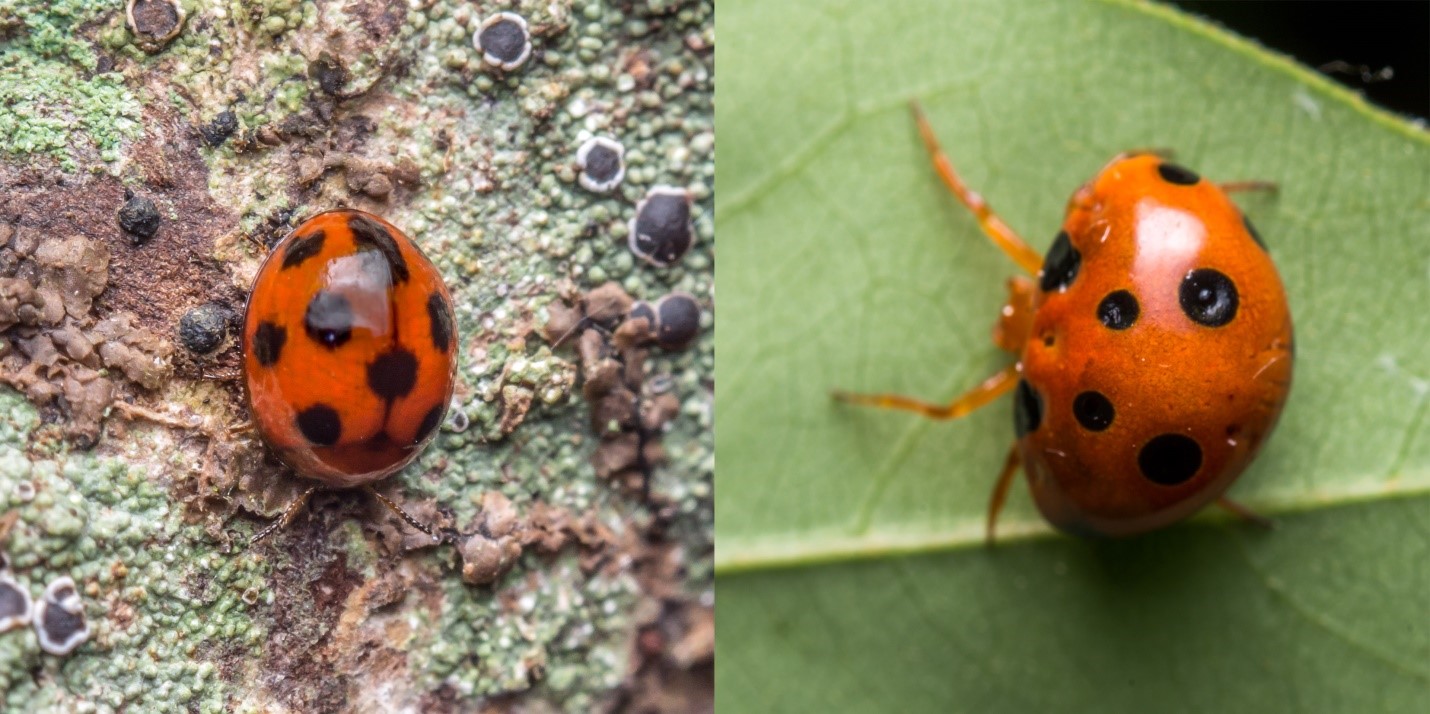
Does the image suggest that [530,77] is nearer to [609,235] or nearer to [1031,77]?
[609,235]

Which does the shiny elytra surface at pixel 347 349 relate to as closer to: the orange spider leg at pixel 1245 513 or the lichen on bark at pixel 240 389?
the lichen on bark at pixel 240 389

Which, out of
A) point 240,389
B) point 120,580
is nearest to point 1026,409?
point 240,389

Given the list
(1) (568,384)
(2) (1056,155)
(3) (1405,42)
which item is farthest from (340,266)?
(3) (1405,42)

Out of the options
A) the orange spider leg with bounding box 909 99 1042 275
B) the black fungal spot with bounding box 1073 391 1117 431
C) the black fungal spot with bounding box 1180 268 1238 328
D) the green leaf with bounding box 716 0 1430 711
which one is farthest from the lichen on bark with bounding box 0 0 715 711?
the black fungal spot with bounding box 1180 268 1238 328

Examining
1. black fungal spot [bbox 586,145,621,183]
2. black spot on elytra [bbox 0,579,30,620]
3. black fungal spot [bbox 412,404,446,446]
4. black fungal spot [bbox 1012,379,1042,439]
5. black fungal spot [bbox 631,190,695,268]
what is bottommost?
black fungal spot [bbox 1012,379,1042,439]

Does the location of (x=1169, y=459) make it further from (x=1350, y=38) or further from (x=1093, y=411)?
(x=1350, y=38)

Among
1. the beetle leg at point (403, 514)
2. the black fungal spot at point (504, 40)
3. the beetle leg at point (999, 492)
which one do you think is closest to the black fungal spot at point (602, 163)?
the black fungal spot at point (504, 40)

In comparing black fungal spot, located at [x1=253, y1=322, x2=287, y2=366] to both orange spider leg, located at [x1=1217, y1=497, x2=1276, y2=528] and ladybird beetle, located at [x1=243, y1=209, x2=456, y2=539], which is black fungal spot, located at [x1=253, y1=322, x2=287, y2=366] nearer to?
ladybird beetle, located at [x1=243, y1=209, x2=456, y2=539]
